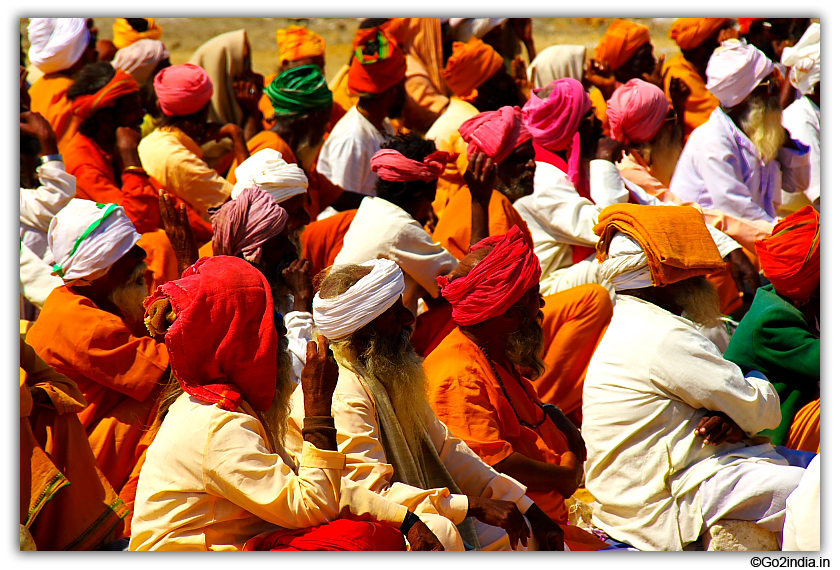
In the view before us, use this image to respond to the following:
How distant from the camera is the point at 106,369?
476cm

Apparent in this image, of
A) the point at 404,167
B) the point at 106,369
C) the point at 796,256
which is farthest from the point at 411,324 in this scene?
the point at 796,256

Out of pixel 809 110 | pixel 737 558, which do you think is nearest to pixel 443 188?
pixel 809 110

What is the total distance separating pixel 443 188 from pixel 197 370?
5.02 m

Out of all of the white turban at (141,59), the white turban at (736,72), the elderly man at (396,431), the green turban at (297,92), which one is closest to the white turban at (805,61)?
the white turban at (736,72)

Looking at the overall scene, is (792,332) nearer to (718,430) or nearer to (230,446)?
(718,430)

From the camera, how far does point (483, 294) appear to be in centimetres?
452

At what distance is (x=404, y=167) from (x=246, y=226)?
1.11 meters

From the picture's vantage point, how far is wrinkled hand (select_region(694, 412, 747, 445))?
14.3 feet

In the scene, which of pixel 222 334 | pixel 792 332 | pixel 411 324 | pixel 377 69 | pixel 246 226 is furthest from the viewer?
pixel 377 69

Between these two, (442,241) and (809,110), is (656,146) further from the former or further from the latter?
(442,241)

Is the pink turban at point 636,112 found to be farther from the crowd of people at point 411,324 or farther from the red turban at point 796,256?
the red turban at point 796,256

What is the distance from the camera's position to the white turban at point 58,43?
26.8ft

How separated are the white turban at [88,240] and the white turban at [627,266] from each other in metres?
2.41

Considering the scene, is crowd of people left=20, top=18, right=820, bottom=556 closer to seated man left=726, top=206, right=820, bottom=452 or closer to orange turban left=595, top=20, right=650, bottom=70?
seated man left=726, top=206, right=820, bottom=452
